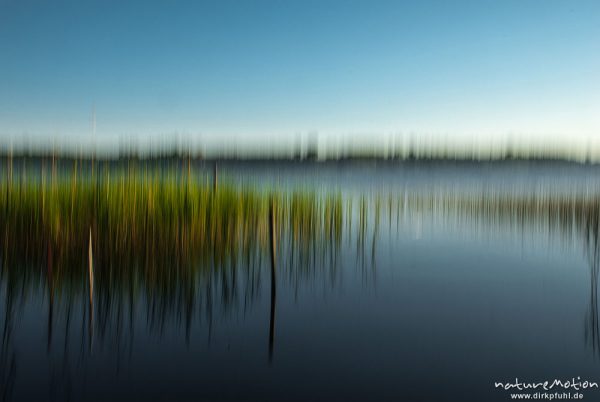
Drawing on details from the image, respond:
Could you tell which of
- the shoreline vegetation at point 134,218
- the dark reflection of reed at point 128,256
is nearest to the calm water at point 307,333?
the dark reflection of reed at point 128,256

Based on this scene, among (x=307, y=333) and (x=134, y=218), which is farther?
(x=134, y=218)

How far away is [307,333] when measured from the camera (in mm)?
5441

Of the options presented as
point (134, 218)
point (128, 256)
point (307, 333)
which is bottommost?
A: point (307, 333)

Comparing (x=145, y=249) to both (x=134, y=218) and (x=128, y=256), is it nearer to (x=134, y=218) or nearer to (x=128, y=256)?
(x=128, y=256)

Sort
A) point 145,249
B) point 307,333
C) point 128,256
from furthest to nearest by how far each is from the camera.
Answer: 1. point 145,249
2. point 128,256
3. point 307,333

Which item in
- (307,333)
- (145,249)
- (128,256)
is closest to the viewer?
(307,333)

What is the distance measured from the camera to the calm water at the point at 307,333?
428cm

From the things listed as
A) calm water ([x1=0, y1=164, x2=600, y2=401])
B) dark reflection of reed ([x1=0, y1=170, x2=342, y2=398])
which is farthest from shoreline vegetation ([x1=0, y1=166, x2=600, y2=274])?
calm water ([x1=0, y1=164, x2=600, y2=401])

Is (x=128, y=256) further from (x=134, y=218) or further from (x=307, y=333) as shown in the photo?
(x=307, y=333)

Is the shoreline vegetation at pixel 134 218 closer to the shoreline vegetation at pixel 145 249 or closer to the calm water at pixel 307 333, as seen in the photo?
the shoreline vegetation at pixel 145 249

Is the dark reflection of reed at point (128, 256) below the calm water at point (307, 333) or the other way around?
the other way around

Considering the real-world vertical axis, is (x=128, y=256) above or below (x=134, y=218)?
below

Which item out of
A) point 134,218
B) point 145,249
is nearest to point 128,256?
point 145,249

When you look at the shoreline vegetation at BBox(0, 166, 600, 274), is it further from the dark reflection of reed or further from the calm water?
the calm water
